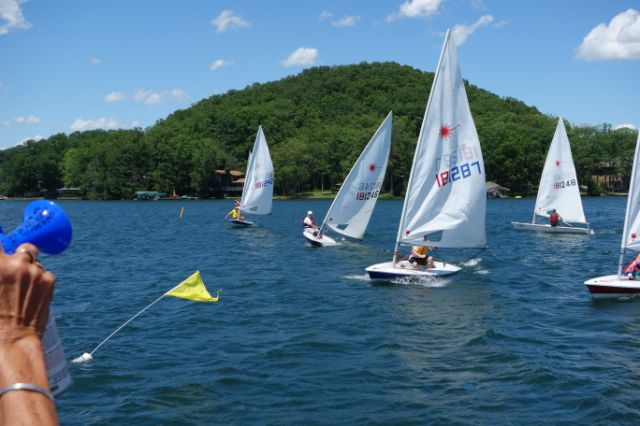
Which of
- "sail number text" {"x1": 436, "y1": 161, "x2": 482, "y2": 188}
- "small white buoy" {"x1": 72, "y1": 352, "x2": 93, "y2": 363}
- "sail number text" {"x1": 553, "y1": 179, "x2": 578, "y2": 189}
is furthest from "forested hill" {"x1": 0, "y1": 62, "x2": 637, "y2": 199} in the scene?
"small white buoy" {"x1": 72, "y1": 352, "x2": 93, "y2": 363}

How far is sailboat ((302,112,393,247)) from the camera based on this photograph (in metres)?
32.0

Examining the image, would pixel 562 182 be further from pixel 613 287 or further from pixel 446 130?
pixel 613 287

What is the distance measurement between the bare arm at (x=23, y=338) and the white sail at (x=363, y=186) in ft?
96.3

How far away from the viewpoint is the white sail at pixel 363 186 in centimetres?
3197

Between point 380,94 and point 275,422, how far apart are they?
180 m

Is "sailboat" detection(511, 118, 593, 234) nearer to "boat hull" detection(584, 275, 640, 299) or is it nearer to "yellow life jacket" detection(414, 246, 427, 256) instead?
"yellow life jacket" detection(414, 246, 427, 256)

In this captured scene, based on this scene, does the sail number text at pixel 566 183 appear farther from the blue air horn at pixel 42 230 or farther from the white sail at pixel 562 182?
the blue air horn at pixel 42 230

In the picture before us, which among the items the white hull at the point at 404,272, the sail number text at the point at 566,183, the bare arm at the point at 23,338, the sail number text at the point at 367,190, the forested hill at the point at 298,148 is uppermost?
the forested hill at the point at 298,148

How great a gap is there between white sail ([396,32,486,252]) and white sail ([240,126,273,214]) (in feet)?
89.1

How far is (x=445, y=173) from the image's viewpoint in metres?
22.5

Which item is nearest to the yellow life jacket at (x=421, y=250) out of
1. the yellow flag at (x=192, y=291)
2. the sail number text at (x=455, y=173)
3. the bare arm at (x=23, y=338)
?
the sail number text at (x=455, y=173)

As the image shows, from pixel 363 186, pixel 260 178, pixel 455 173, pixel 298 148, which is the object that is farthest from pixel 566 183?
pixel 298 148

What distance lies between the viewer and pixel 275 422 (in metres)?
9.84

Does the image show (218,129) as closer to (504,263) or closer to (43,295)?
(504,263)
